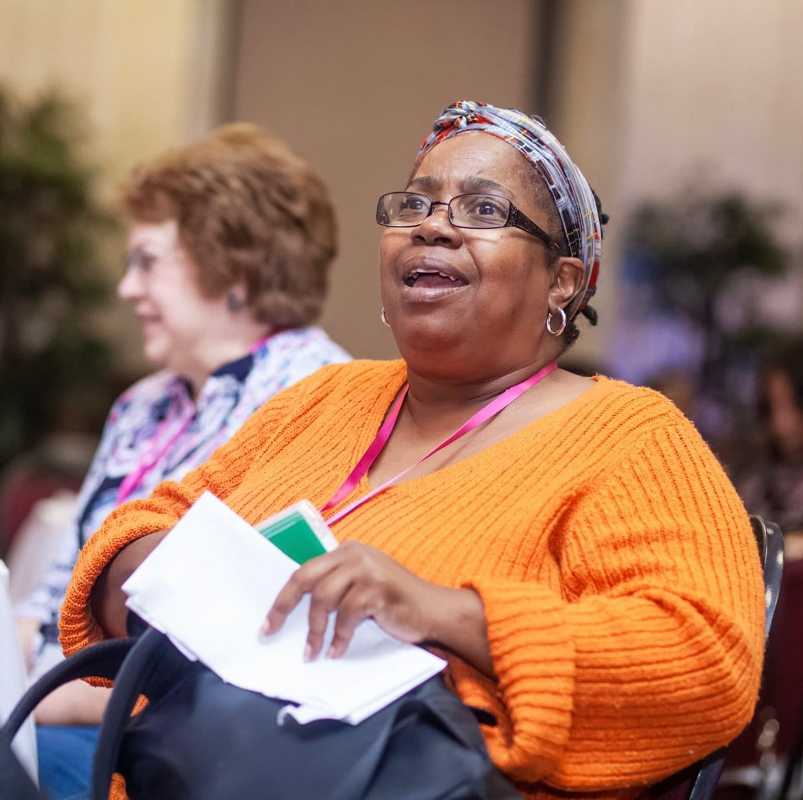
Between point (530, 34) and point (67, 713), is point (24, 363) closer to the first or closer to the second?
point (530, 34)

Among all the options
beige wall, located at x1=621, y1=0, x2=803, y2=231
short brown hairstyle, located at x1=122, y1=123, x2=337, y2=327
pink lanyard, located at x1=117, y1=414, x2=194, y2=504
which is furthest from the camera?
beige wall, located at x1=621, y1=0, x2=803, y2=231

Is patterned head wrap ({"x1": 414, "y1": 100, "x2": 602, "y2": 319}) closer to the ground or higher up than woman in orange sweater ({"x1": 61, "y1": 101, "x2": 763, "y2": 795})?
higher up

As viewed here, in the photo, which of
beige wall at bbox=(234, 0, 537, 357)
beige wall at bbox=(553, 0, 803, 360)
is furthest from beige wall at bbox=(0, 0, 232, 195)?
beige wall at bbox=(553, 0, 803, 360)

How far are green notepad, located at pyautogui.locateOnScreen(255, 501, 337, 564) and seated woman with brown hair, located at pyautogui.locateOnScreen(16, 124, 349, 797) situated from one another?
4.40 ft

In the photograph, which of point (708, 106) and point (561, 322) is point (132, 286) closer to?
point (561, 322)

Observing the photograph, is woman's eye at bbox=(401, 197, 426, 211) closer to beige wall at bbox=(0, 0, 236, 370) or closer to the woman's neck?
the woman's neck

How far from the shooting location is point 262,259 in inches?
116

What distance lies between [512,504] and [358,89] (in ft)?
20.2

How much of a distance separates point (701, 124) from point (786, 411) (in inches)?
311

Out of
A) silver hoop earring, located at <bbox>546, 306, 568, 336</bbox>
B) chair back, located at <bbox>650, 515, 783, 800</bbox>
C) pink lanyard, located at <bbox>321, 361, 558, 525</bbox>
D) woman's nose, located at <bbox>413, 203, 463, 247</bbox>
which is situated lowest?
chair back, located at <bbox>650, 515, 783, 800</bbox>

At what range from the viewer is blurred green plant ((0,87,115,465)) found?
342 inches

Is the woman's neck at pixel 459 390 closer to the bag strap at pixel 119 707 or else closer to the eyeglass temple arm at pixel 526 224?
the eyeglass temple arm at pixel 526 224

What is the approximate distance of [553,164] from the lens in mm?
1865

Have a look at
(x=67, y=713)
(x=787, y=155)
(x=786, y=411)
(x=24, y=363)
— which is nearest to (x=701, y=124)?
(x=787, y=155)
